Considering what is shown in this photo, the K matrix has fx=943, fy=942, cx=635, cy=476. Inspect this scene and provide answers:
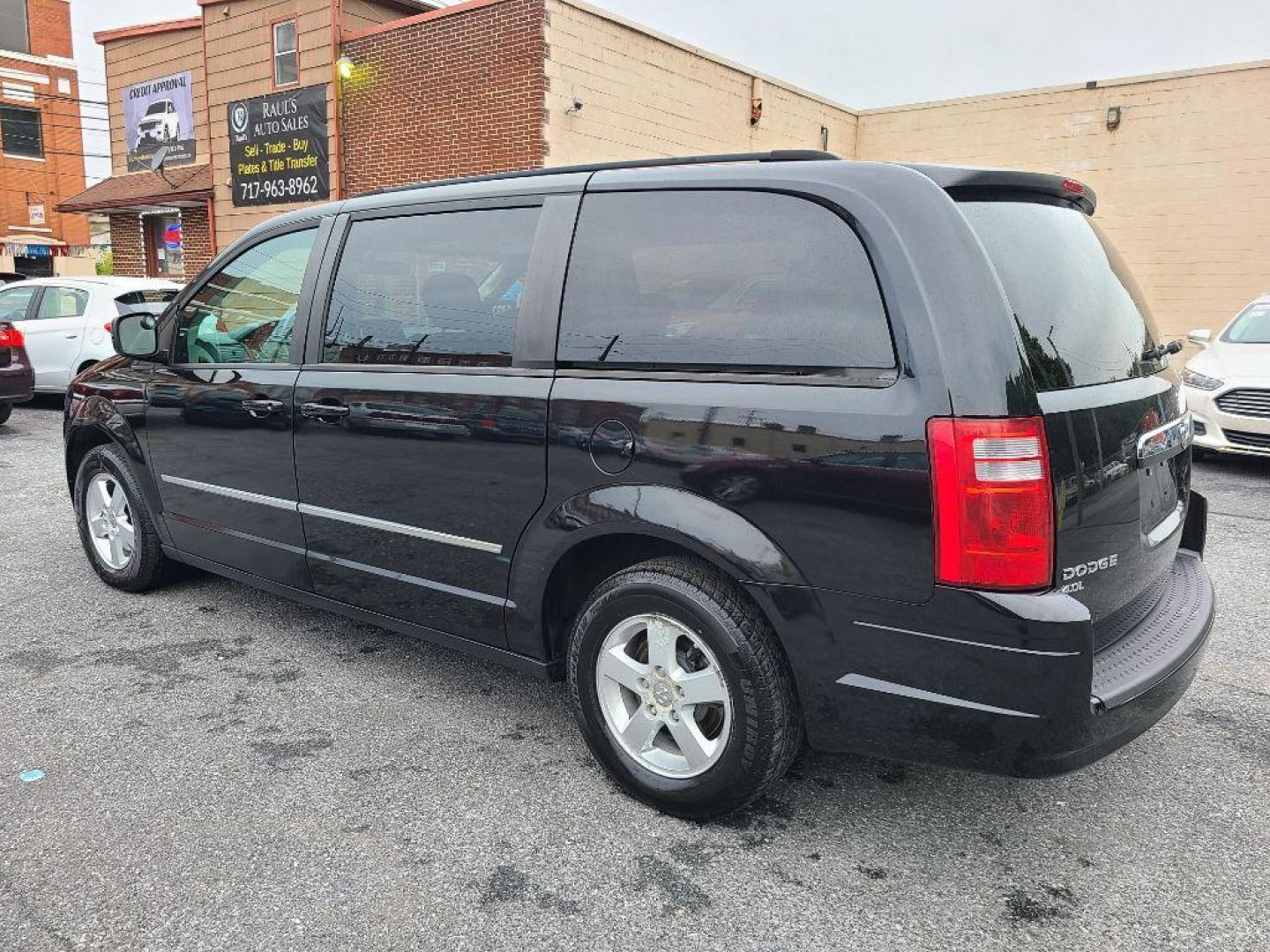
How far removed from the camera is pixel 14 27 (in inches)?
1534

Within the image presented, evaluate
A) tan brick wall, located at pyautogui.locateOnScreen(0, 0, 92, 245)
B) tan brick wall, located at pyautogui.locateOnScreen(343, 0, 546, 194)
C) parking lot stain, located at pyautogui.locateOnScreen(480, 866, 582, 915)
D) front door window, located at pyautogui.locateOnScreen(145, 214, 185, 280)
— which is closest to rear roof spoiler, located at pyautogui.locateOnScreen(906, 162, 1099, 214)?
parking lot stain, located at pyautogui.locateOnScreen(480, 866, 582, 915)

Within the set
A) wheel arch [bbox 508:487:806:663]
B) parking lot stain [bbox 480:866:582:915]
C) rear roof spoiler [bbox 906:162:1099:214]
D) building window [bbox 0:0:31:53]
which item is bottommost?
parking lot stain [bbox 480:866:582:915]

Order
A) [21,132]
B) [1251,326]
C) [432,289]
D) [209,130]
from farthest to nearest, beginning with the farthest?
1. [21,132]
2. [209,130]
3. [1251,326]
4. [432,289]

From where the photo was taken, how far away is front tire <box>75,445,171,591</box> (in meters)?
4.45

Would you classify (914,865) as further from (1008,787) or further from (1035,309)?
(1035,309)

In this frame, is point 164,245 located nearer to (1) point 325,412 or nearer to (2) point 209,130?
(2) point 209,130

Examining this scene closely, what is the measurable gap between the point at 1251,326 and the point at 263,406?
893cm

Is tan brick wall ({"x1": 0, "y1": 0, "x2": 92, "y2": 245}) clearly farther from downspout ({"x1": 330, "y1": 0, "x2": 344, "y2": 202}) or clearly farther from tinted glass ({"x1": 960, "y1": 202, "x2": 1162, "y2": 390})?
tinted glass ({"x1": 960, "y1": 202, "x2": 1162, "y2": 390})

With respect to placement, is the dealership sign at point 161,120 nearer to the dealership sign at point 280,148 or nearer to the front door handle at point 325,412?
the dealership sign at point 280,148

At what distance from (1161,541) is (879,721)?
1.08 metres

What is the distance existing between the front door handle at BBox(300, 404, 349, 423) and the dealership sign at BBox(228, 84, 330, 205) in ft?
41.9

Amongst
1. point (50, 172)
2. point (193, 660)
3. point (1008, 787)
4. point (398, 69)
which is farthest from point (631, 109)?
point (50, 172)

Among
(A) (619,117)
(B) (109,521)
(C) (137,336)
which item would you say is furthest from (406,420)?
(A) (619,117)

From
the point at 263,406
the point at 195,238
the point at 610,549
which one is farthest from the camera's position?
the point at 195,238
